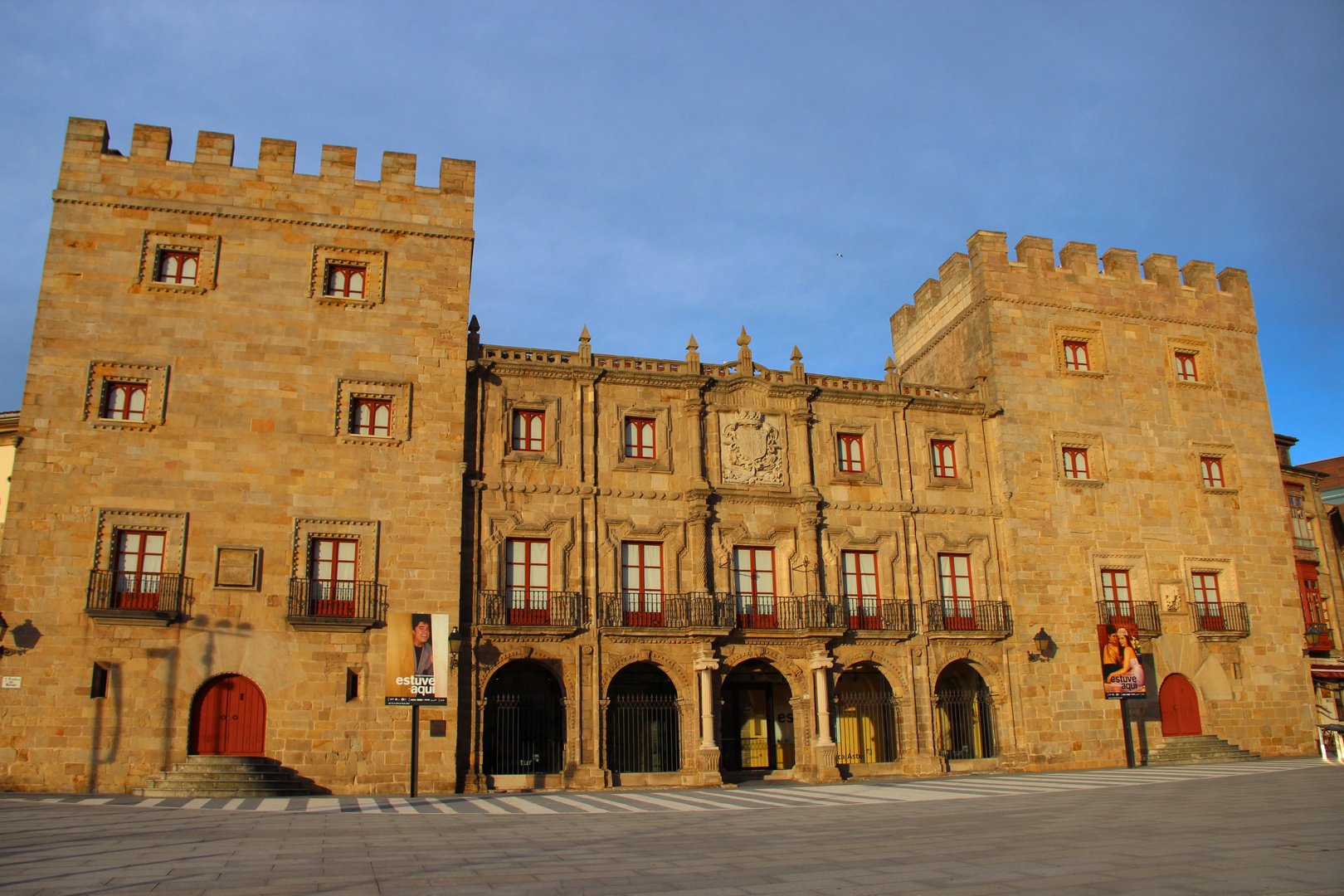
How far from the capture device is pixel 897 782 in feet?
72.5

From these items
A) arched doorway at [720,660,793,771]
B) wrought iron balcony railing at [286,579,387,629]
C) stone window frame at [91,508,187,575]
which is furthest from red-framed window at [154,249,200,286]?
arched doorway at [720,660,793,771]

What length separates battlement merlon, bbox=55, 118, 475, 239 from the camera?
22922 mm

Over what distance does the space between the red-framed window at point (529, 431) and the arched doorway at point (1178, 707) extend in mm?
18595

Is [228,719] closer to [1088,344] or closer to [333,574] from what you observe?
[333,574]

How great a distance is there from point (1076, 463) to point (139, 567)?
24.7 metres

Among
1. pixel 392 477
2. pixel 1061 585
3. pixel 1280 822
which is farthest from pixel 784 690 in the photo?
pixel 1280 822

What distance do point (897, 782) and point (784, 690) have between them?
6.03 meters

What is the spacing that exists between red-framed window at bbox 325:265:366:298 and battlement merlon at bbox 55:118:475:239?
4.06ft

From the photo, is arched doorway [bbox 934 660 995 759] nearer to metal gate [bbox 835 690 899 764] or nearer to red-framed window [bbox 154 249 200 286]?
metal gate [bbox 835 690 899 764]

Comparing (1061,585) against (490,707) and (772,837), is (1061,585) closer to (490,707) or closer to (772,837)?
(490,707)

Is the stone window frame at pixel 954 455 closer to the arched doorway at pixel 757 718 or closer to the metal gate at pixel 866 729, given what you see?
the metal gate at pixel 866 729

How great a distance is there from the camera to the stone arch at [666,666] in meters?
23.5

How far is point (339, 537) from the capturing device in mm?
22109

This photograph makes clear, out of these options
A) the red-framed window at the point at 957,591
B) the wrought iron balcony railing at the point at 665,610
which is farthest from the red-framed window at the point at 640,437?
the red-framed window at the point at 957,591
